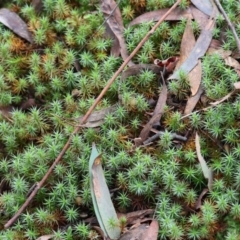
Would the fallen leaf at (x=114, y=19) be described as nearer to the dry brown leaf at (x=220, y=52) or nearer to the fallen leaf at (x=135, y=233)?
the dry brown leaf at (x=220, y=52)

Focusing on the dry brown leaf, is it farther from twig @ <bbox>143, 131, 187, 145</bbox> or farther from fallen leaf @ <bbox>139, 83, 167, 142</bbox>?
twig @ <bbox>143, 131, 187, 145</bbox>

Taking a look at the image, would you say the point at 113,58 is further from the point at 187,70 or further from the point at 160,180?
the point at 160,180

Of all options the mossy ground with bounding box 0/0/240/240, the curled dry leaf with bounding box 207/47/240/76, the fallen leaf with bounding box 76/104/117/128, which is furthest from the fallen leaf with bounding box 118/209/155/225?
the curled dry leaf with bounding box 207/47/240/76

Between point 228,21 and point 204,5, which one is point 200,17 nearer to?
point 204,5

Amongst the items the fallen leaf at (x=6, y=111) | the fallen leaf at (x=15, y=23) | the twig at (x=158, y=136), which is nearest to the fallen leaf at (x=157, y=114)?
the twig at (x=158, y=136)

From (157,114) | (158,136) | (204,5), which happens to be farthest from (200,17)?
(158,136)

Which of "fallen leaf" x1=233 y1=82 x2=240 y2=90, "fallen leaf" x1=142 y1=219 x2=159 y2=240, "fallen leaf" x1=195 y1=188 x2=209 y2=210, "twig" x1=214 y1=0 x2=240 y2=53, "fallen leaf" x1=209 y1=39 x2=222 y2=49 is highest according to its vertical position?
"twig" x1=214 y1=0 x2=240 y2=53
